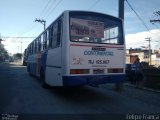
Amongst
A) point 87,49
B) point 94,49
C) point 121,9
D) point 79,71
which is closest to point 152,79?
point 121,9

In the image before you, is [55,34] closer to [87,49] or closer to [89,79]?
[87,49]

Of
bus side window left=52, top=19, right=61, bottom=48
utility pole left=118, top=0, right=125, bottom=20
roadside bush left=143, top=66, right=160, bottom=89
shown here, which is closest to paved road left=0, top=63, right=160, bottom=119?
bus side window left=52, top=19, right=61, bottom=48

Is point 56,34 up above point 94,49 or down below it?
above

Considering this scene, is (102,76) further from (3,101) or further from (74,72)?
(3,101)

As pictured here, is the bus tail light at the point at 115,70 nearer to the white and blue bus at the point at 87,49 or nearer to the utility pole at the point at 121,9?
the white and blue bus at the point at 87,49

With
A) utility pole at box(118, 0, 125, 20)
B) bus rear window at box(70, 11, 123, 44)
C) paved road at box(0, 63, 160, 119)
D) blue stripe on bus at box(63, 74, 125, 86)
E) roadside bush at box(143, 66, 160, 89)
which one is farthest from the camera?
roadside bush at box(143, 66, 160, 89)

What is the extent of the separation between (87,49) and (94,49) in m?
0.34

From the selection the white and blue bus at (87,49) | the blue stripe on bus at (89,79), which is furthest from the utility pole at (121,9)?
the blue stripe on bus at (89,79)

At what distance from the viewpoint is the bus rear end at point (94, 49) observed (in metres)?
9.88

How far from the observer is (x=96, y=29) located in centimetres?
1060

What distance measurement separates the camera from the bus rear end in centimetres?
988

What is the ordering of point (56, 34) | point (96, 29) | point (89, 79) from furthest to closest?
point (56, 34)
point (96, 29)
point (89, 79)

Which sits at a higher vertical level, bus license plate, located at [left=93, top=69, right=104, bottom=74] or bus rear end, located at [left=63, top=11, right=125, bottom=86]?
bus rear end, located at [left=63, top=11, right=125, bottom=86]

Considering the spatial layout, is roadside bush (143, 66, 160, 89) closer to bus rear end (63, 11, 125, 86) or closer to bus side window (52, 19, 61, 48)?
bus rear end (63, 11, 125, 86)
